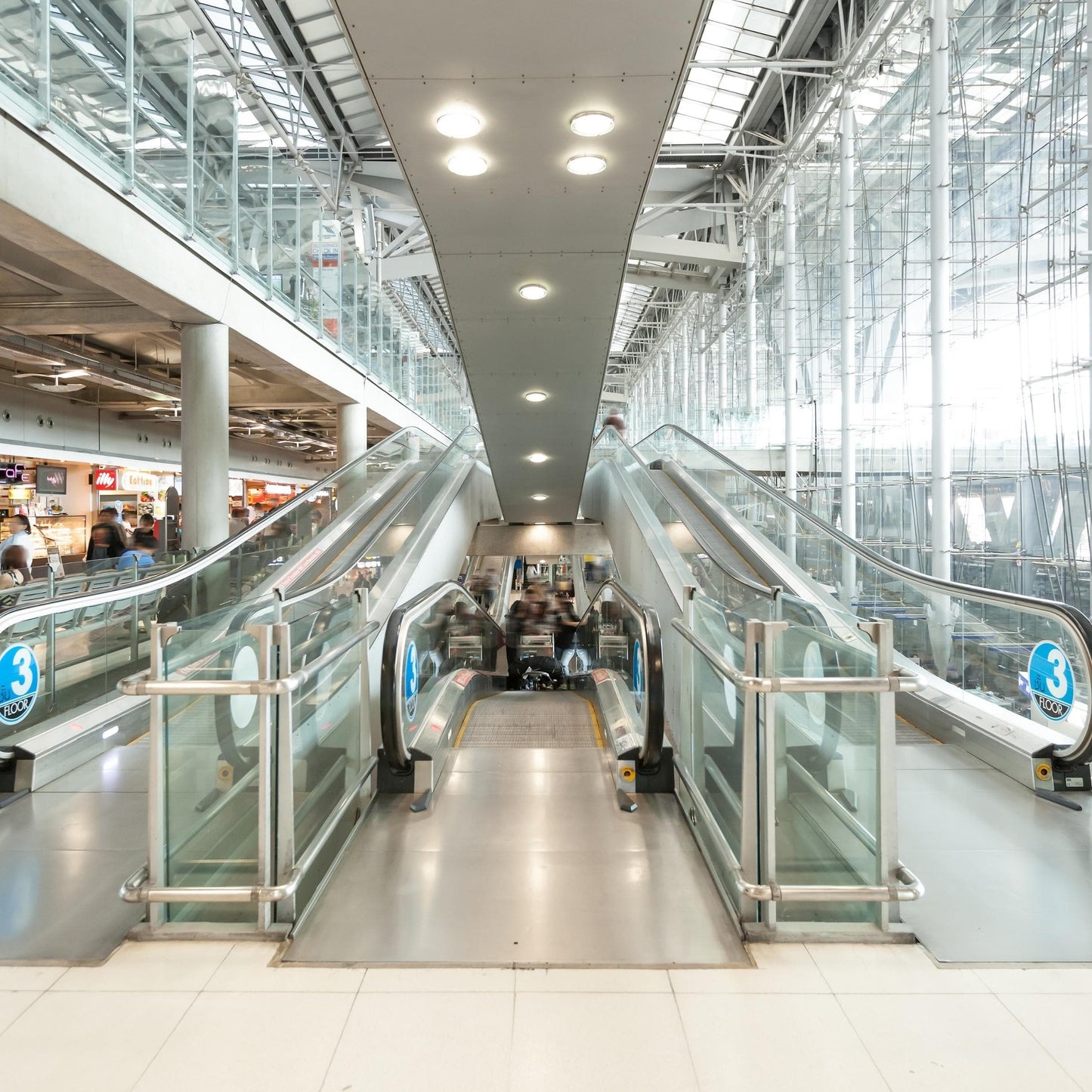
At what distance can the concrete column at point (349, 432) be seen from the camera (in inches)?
677

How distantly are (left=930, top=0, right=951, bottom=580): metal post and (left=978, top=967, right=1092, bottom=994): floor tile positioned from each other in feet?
33.8

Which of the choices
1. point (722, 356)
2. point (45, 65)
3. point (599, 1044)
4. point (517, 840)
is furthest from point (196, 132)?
point (722, 356)

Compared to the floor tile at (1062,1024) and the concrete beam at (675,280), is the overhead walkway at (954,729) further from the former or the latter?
the concrete beam at (675,280)

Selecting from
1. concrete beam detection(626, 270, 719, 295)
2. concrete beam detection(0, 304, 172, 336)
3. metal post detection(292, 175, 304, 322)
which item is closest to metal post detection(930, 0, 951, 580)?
metal post detection(292, 175, 304, 322)

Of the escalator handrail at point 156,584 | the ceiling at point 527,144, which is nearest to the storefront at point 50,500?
the escalator handrail at point 156,584

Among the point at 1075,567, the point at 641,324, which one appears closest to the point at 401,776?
the point at 1075,567

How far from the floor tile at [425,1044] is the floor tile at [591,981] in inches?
5.0

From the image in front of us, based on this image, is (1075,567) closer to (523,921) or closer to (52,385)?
(523,921)

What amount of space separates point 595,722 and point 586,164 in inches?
175

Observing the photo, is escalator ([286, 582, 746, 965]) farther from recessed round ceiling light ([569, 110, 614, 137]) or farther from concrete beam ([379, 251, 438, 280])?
concrete beam ([379, 251, 438, 280])

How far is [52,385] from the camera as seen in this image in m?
14.9

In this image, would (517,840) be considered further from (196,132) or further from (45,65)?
(196,132)

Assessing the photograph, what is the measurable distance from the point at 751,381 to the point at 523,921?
72.8 feet

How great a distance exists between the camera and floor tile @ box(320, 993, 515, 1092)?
2.18 m
